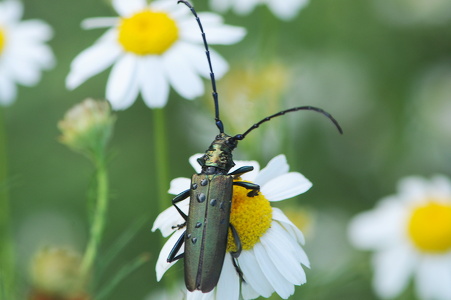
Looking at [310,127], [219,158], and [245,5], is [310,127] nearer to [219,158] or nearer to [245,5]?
[245,5]

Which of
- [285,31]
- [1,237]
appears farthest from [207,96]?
[285,31]

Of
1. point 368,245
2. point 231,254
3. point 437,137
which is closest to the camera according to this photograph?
point 231,254

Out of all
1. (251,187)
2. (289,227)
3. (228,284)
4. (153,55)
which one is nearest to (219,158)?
(251,187)

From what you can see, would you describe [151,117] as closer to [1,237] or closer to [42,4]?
[42,4]

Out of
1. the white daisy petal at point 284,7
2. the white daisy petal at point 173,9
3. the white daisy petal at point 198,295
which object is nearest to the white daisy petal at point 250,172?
the white daisy petal at point 198,295

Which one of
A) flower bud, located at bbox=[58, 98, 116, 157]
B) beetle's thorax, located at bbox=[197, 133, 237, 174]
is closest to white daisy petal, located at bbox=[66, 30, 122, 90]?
flower bud, located at bbox=[58, 98, 116, 157]

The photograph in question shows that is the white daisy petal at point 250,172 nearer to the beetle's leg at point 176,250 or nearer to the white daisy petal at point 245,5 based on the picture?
the beetle's leg at point 176,250
